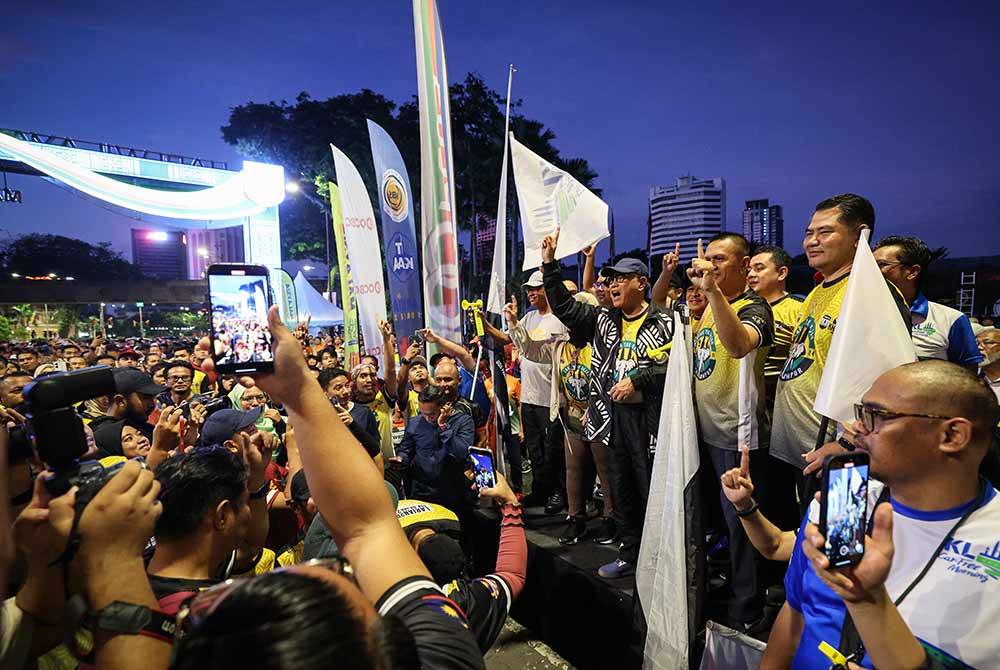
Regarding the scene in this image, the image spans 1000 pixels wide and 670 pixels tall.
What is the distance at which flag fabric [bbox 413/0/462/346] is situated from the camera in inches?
245

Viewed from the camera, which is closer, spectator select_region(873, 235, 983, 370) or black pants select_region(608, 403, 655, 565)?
spectator select_region(873, 235, 983, 370)

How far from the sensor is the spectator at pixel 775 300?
3459mm

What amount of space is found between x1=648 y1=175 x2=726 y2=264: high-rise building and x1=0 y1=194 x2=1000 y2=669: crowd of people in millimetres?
7580

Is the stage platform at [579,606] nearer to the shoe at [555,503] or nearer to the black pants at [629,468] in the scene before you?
the black pants at [629,468]

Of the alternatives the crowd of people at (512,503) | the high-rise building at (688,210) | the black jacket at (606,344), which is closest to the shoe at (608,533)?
the crowd of people at (512,503)

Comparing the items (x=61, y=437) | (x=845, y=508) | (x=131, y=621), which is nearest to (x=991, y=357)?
(x=845, y=508)

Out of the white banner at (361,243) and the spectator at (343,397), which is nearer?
the spectator at (343,397)

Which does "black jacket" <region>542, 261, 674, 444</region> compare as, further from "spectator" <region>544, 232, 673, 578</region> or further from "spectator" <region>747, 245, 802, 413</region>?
"spectator" <region>747, 245, 802, 413</region>

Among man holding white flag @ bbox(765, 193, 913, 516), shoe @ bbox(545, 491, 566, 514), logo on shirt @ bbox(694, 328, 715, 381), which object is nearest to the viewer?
man holding white flag @ bbox(765, 193, 913, 516)

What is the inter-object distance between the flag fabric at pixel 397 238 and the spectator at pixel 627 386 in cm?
352

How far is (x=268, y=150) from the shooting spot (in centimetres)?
2467

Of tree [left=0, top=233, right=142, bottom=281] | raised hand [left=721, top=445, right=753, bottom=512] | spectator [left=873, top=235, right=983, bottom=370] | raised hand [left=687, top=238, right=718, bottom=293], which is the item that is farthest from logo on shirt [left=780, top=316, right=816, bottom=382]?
tree [left=0, top=233, right=142, bottom=281]

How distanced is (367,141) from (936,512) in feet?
77.2

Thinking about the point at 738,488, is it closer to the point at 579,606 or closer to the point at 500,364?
the point at 579,606
